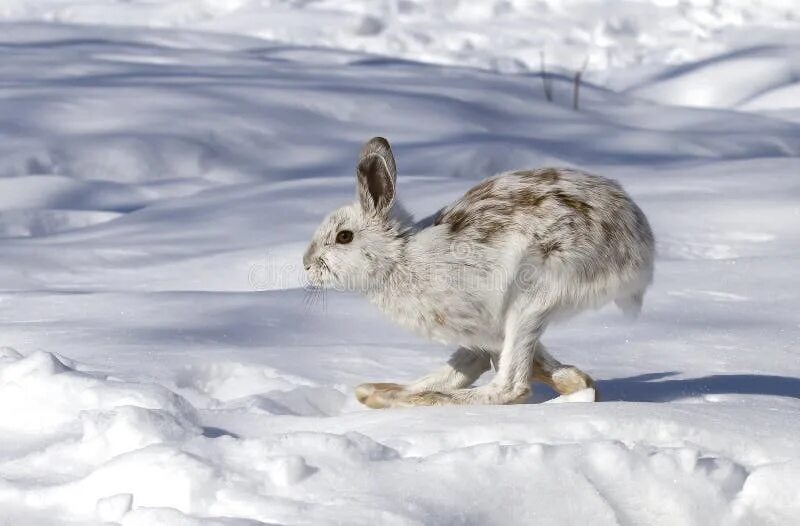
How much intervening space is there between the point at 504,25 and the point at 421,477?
1199cm

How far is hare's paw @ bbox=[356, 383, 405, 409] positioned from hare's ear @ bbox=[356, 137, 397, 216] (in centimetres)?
42

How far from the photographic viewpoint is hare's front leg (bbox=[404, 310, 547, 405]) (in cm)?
290

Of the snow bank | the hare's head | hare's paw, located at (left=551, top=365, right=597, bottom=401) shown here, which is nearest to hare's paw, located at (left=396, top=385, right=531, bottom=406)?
hare's paw, located at (left=551, top=365, right=597, bottom=401)

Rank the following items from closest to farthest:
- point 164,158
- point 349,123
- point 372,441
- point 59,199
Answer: point 372,441
point 59,199
point 164,158
point 349,123

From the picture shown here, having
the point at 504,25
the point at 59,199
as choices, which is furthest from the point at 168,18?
the point at 59,199

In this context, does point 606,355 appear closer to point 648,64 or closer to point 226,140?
point 226,140

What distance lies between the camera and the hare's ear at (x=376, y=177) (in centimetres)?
296

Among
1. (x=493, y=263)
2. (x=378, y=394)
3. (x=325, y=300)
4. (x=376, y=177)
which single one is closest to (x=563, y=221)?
(x=493, y=263)

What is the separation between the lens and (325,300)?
416cm

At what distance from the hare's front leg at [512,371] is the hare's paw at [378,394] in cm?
2

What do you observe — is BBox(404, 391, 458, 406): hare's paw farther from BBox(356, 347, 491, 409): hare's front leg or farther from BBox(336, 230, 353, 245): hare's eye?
BBox(336, 230, 353, 245): hare's eye

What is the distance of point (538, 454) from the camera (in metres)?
2.35

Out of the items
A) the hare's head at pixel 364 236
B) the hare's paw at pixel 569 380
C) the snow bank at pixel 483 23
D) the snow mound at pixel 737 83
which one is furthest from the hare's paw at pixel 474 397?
the snow bank at pixel 483 23

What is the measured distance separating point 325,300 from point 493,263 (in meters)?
1.36
